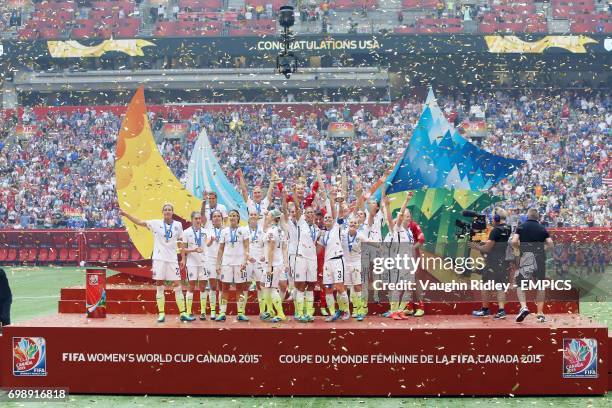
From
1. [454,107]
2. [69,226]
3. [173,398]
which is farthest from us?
[454,107]

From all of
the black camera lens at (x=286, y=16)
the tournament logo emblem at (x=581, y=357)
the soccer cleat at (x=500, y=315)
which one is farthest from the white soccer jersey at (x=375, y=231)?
the black camera lens at (x=286, y=16)

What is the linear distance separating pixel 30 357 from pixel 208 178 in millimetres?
10290

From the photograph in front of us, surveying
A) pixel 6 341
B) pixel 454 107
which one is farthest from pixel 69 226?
pixel 6 341

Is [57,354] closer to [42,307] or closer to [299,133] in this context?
[42,307]

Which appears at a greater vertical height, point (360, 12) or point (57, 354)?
point (360, 12)

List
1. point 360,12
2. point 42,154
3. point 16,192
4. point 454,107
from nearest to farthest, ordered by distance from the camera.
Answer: point 16,192, point 42,154, point 454,107, point 360,12

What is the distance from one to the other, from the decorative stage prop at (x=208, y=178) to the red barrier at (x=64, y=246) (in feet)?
31.3

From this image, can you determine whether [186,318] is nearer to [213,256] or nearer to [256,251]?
[213,256]

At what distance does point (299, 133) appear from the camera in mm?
45344

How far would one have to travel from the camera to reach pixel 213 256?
14.6m

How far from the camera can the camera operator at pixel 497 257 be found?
13576 millimetres

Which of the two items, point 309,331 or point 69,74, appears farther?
point 69,74

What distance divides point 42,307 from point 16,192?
1920 cm

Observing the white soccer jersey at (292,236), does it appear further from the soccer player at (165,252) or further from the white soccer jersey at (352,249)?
the soccer player at (165,252)
